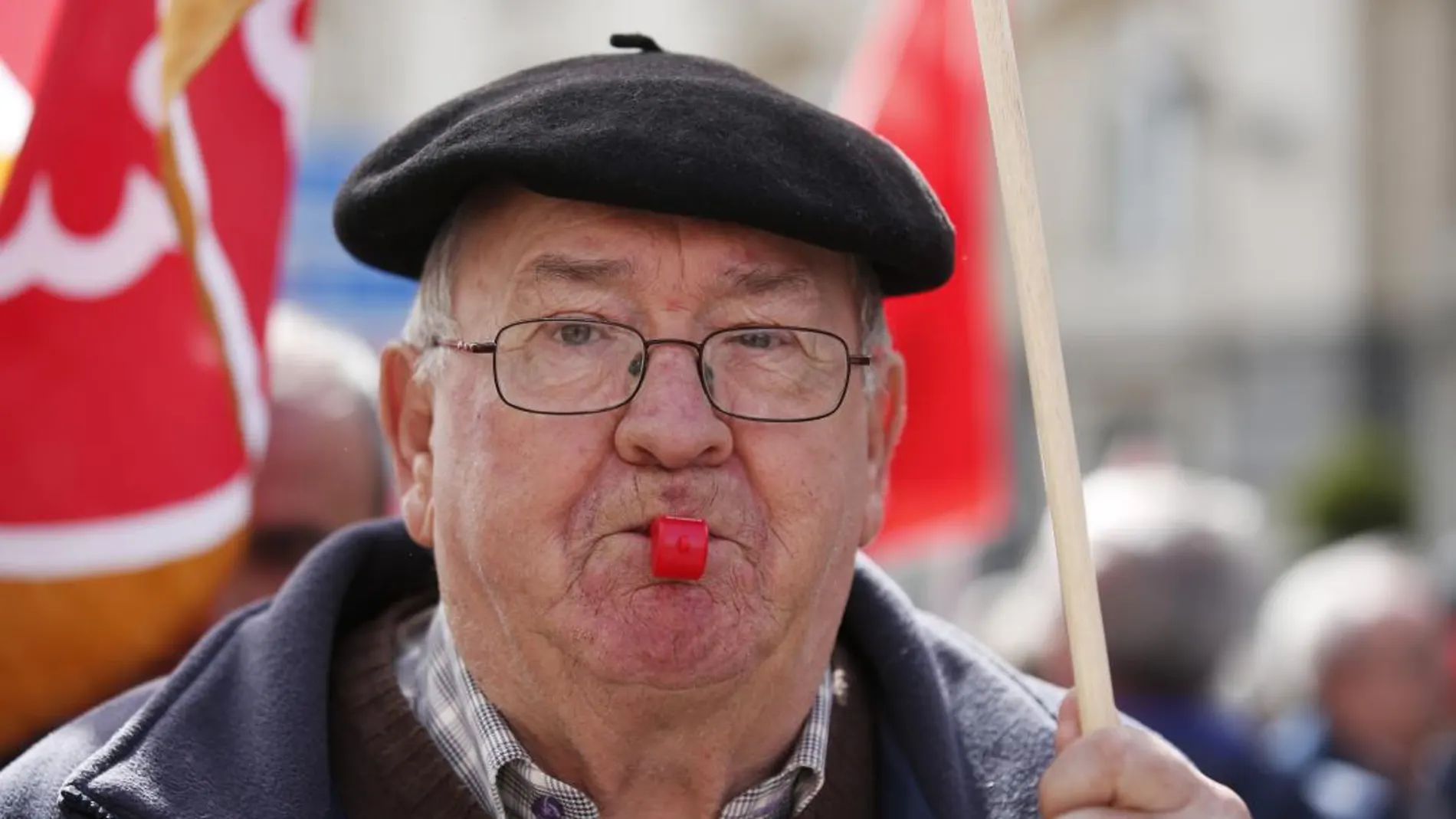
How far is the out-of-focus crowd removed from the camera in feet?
12.7

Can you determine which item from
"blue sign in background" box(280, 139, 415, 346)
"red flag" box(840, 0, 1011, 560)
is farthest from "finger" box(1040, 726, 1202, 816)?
"blue sign in background" box(280, 139, 415, 346)

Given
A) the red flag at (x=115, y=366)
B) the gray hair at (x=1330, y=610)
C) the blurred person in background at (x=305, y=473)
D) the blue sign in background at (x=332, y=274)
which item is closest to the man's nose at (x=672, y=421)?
the red flag at (x=115, y=366)

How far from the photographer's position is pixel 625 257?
2.16 m

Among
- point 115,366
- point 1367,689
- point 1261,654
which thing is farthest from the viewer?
point 1261,654

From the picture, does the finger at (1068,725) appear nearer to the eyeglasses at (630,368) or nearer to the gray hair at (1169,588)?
the eyeglasses at (630,368)

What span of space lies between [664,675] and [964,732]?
0.54 metres

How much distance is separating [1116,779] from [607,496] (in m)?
0.63

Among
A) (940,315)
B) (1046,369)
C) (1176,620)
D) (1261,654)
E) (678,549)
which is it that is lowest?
(1261,654)

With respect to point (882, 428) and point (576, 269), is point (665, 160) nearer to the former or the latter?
point (576, 269)

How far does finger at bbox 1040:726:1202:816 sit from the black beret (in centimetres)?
65

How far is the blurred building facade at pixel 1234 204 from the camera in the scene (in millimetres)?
23766

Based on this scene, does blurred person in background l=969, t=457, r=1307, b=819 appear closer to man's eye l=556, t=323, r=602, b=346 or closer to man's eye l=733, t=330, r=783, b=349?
man's eye l=733, t=330, r=783, b=349

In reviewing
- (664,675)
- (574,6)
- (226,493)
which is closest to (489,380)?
(664,675)

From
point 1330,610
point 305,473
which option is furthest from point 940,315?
point 305,473
